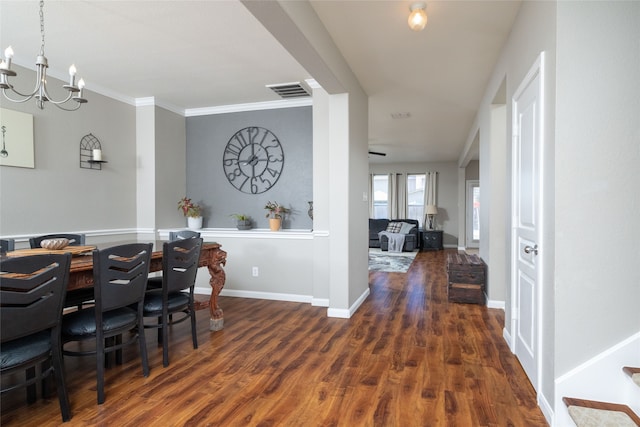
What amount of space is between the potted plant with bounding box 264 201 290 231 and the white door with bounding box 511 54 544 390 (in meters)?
2.76

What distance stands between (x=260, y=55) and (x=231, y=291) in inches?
115

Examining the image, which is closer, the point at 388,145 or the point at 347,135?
the point at 347,135

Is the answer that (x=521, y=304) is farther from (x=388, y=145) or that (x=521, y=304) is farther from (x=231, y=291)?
(x=388, y=145)

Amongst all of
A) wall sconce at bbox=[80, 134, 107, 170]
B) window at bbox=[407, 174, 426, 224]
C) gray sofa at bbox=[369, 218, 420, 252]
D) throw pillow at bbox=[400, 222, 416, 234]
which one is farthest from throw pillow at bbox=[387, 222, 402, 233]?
wall sconce at bbox=[80, 134, 107, 170]

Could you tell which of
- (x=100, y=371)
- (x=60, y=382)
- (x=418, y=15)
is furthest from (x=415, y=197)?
(x=60, y=382)

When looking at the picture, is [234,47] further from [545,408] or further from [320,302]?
[545,408]

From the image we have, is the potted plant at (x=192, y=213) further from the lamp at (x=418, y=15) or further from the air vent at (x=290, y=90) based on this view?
the lamp at (x=418, y=15)

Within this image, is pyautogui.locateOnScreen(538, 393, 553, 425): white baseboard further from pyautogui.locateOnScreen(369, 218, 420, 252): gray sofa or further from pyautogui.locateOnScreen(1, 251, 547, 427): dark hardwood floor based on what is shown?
pyautogui.locateOnScreen(369, 218, 420, 252): gray sofa

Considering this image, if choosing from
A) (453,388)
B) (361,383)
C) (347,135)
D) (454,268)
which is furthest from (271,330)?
(454,268)

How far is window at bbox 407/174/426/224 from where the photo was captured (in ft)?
36.6

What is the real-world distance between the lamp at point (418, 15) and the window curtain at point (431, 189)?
8748 millimetres

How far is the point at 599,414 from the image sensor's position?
5.31 ft

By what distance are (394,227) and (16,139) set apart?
8333 millimetres

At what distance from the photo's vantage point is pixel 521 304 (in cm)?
249
